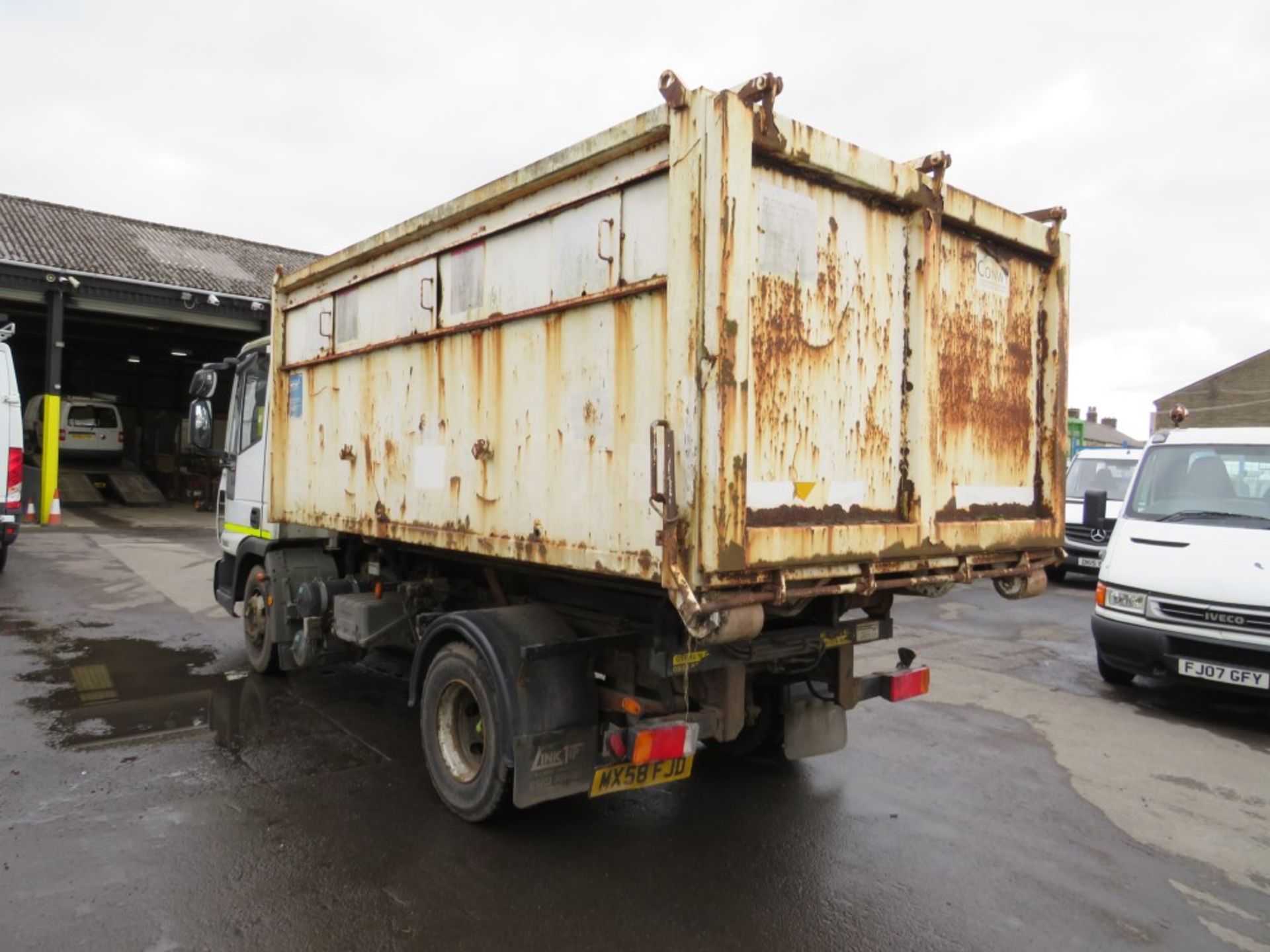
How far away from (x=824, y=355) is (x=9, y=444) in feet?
33.0

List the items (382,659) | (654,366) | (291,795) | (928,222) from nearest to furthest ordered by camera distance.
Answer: (654,366), (928,222), (291,795), (382,659)

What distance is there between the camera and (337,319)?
17.6ft

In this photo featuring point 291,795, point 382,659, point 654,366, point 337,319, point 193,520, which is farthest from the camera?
point 193,520

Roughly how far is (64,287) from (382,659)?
16.1 m

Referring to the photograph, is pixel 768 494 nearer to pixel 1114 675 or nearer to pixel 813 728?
pixel 813 728

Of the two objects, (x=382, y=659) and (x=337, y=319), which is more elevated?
(x=337, y=319)

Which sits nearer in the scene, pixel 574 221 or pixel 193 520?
pixel 574 221

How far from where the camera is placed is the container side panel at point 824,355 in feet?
10.2

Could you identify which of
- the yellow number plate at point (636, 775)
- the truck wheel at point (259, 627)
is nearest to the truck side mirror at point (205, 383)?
the truck wheel at point (259, 627)

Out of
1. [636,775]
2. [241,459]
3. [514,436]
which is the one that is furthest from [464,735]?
[241,459]

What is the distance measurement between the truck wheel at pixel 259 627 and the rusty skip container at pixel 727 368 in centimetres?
211

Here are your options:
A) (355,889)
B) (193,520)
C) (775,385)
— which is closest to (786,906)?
(355,889)

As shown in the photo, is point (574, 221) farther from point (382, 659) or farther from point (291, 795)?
point (382, 659)

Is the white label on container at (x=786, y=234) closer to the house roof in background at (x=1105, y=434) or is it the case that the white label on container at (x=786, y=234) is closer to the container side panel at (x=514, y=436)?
the container side panel at (x=514, y=436)
